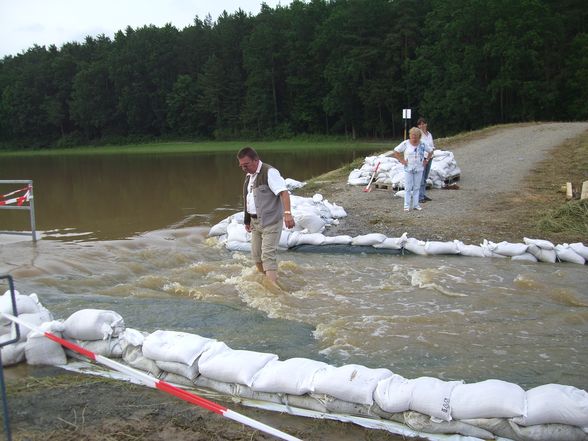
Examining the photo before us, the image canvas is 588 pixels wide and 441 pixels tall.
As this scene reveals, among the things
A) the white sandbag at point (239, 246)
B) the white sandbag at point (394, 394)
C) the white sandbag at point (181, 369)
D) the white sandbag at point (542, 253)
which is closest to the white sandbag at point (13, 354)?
the white sandbag at point (181, 369)

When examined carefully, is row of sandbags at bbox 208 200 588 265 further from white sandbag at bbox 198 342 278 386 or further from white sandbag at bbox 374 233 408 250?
white sandbag at bbox 198 342 278 386

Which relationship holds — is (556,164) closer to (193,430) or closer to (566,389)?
A: (566,389)

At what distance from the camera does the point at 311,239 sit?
29.9 ft

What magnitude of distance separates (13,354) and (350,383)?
8.78ft

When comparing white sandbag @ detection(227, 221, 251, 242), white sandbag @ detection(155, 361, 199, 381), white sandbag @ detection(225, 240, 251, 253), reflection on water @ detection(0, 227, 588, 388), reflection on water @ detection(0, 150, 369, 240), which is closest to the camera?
white sandbag @ detection(155, 361, 199, 381)

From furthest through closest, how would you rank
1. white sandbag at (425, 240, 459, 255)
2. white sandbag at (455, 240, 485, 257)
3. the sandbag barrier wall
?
white sandbag at (425, 240, 459, 255) → white sandbag at (455, 240, 485, 257) → the sandbag barrier wall

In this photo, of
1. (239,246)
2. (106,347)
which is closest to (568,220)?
(239,246)

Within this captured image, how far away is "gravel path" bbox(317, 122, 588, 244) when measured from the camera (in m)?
9.44

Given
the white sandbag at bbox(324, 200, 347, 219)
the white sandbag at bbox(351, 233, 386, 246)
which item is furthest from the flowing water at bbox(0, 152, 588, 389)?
the white sandbag at bbox(324, 200, 347, 219)

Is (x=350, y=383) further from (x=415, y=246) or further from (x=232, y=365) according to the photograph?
(x=415, y=246)

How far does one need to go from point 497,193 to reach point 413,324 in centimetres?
775

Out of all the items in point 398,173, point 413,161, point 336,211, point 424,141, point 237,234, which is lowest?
point 237,234

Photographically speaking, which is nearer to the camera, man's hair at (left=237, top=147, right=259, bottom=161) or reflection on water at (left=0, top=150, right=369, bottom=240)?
man's hair at (left=237, top=147, right=259, bottom=161)

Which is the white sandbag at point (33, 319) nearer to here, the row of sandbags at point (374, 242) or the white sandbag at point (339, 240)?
the row of sandbags at point (374, 242)
